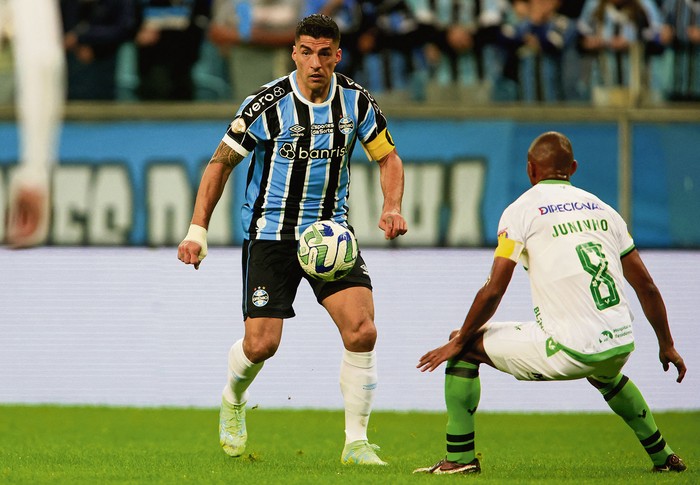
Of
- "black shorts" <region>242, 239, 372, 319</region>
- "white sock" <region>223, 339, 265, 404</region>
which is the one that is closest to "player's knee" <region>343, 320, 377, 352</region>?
"black shorts" <region>242, 239, 372, 319</region>

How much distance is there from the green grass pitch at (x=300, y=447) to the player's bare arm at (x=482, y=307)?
502 mm

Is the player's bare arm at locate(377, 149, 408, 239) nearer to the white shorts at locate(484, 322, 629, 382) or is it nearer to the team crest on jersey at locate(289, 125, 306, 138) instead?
the team crest on jersey at locate(289, 125, 306, 138)

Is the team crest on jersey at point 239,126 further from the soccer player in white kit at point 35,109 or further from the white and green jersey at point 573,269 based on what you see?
the soccer player in white kit at point 35,109

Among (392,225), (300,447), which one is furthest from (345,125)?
(300,447)

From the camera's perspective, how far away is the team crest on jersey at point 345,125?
615cm

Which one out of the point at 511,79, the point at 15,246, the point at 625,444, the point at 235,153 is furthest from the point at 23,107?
the point at 625,444

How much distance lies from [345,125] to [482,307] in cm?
142

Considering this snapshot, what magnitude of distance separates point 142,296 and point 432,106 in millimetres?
2772

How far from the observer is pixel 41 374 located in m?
10.0

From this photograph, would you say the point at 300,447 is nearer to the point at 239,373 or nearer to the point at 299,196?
the point at 239,373

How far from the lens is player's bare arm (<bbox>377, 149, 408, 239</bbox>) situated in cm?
581

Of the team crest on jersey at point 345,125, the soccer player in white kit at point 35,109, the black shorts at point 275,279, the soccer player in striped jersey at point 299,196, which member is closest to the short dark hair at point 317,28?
the soccer player in striped jersey at point 299,196

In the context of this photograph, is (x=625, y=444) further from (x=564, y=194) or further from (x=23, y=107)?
(x=23, y=107)

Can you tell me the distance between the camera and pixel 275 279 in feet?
20.1
